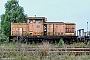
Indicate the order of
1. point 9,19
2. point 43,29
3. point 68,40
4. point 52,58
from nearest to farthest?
point 52,58 → point 68,40 → point 43,29 → point 9,19

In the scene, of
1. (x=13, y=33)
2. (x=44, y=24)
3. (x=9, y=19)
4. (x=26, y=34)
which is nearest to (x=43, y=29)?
(x=44, y=24)

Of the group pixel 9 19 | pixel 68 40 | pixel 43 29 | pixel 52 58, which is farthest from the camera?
pixel 9 19

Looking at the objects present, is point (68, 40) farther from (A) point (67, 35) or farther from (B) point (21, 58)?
(B) point (21, 58)

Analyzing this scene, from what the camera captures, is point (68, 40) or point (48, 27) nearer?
point (68, 40)

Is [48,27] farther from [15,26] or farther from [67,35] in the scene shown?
[15,26]

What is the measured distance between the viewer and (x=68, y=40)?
2064cm

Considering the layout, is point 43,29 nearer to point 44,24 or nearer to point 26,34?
point 44,24

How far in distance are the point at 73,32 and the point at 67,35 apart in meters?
1.25

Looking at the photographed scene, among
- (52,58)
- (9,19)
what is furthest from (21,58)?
(9,19)

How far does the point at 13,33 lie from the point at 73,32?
22.8ft

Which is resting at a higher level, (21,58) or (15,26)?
(15,26)

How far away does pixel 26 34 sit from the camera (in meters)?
21.5

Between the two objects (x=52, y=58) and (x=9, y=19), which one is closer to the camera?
(x=52, y=58)

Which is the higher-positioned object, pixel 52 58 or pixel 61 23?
pixel 61 23
